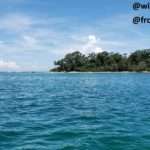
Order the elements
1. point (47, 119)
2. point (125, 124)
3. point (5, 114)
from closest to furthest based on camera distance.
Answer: point (125, 124) → point (47, 119) → point (5, 114)

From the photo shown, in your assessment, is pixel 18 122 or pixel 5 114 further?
pixel 5 114

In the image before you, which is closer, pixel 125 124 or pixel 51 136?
pixel 51 136

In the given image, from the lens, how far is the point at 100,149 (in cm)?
1152

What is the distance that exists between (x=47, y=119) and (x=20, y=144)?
559cm

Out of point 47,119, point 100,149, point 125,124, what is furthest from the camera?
point 47,119

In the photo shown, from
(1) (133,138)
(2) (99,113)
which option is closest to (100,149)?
(1) (133,138)

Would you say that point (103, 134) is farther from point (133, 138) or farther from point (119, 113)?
point (119, 113)

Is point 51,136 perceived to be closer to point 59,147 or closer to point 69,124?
point 59,147

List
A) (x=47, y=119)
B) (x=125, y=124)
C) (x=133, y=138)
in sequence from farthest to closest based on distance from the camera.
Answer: (x=47, y=119) → (x=125, y=124) → (x=133, y=138)

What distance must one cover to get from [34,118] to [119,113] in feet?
18.8

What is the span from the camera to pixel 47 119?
57.6 ft

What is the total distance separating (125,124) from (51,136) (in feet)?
15.2

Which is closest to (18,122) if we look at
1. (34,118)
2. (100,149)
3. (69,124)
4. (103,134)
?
(34,118)

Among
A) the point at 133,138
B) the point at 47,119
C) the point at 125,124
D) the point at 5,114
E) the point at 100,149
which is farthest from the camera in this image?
the point at 5,114
